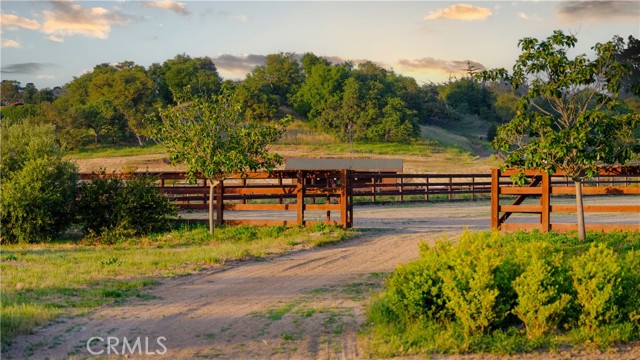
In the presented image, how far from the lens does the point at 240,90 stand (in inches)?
3233

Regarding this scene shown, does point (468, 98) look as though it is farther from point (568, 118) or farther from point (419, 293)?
point (419, 293)

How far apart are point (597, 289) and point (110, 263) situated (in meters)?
9.97

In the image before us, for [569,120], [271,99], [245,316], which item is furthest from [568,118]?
[271,99]

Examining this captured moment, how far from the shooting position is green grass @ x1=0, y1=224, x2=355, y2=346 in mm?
10648

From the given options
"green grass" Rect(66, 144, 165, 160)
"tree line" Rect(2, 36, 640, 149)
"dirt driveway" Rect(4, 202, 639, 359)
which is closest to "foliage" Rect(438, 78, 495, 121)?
"tree line" Rect(2, 36, 640, 149)

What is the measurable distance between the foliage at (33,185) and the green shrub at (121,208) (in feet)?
2.05

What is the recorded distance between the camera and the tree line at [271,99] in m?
76.6

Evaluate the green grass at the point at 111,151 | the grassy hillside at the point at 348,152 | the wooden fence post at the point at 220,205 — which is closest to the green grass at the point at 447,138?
the grassy hillside at the point at 348,152

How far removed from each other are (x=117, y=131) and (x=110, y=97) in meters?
10.8

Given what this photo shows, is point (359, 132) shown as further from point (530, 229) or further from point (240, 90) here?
point (530, 229)

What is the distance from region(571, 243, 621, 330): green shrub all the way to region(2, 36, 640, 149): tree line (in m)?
55.4

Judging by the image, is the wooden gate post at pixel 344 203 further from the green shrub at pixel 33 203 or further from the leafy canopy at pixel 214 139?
the green shrub at pixel 33 203

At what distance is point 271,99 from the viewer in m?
85.7

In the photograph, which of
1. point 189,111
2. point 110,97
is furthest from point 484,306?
point 110,97
